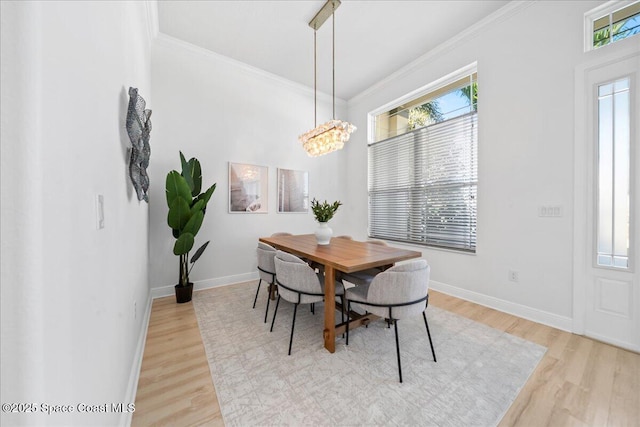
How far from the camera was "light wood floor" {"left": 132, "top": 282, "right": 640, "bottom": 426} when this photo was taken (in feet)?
4.51

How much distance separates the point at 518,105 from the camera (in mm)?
2654

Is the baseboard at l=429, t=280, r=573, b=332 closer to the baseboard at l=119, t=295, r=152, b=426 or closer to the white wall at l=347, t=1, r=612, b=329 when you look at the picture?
the white wall at l=347, t=1, r=612, b=329

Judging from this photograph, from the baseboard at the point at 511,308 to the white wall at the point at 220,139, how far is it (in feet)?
7.97

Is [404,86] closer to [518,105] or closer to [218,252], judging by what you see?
[518,105]

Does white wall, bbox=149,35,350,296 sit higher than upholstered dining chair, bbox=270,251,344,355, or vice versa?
white wall, bbox=149,35,350,296

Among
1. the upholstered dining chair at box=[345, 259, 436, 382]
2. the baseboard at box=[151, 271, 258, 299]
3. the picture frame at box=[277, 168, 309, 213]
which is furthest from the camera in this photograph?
the picture frame at box=[277, 168, 309, 213]

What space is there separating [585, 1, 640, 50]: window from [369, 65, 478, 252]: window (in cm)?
101

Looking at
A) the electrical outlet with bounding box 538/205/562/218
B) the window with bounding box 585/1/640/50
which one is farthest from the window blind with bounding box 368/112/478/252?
the window with bounding box 585/1/640/50

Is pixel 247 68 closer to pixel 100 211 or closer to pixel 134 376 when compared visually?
pixel 100 211

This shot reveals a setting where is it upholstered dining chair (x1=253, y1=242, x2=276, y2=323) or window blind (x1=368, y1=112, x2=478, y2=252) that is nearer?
upholstered dining chair (x1=253, y1=242, x2=276, y2=323)

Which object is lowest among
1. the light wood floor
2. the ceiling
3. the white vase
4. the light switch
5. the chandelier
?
the light wood floor

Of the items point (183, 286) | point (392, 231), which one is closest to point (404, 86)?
point (392, 231)

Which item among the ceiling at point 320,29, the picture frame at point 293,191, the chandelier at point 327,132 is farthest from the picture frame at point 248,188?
the ceiling at point 320,29

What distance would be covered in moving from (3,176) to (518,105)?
146 inches
